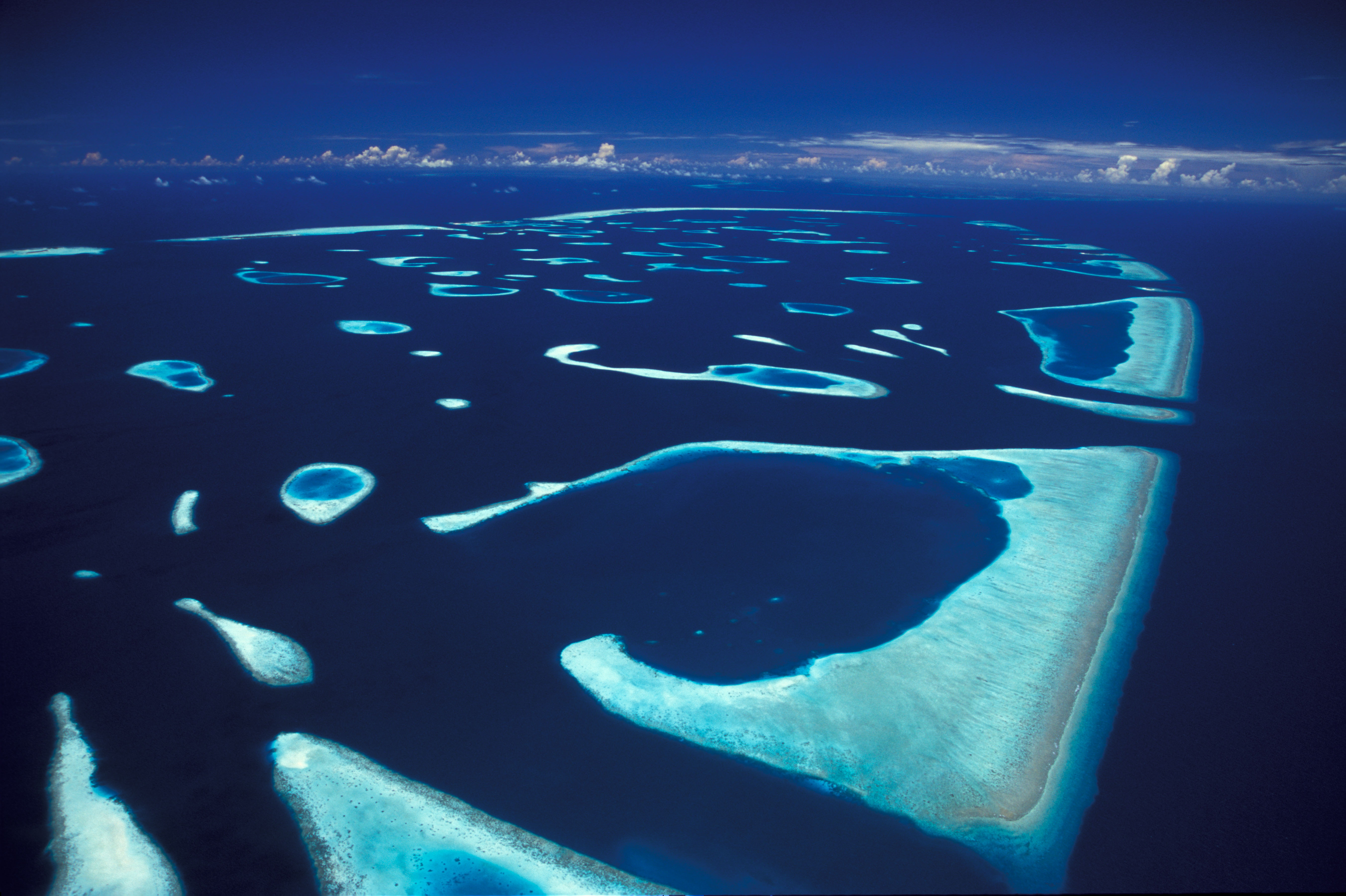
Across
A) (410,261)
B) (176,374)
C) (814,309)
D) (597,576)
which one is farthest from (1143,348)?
(410,261)

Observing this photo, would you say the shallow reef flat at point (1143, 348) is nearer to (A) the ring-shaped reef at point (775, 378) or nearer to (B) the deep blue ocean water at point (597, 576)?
(B) the deep blue ocean water at point (597, 576)

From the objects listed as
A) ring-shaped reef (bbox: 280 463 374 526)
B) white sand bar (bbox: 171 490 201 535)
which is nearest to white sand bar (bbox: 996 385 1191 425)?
ring-shaped reef (bbox: 280 463 374 526)

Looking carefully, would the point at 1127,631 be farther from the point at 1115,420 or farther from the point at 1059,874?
the point at 1115,420

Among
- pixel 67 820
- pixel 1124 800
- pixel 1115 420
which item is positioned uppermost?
pixel 1115 420

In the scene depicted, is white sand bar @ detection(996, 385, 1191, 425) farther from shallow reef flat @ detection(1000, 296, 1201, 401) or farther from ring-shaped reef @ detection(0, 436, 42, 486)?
ring-shaped reef @ detection(0, 436, 42, 486)

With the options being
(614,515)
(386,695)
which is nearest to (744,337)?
(614,515)

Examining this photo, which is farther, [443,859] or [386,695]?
[386,695]
